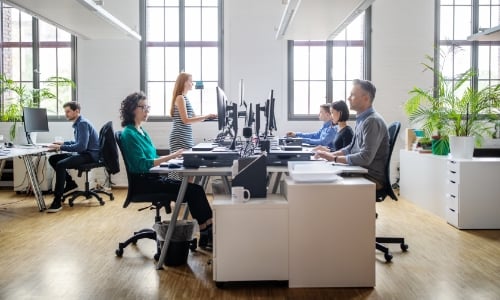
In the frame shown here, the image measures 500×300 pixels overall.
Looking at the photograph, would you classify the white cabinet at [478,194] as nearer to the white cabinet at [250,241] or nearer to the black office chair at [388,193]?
the black office chair at [388,193]

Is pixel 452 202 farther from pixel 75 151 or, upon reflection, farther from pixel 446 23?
pixel 75 151

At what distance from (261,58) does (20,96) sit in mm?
3644

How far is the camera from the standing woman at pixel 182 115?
486 cm

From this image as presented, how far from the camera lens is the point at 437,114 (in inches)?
213

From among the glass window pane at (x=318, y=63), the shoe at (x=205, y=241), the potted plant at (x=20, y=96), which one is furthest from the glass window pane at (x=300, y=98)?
the shoe at (x=205, y=241)

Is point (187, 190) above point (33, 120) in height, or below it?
below

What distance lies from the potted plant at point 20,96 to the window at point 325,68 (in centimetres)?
343

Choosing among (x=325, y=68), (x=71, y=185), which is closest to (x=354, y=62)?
(x=325, y=68)

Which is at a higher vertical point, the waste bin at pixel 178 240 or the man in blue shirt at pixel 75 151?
the man in blue shirt at pixel 75 151

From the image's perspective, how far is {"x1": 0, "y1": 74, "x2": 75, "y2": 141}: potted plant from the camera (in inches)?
281

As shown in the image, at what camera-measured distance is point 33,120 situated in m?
6.56

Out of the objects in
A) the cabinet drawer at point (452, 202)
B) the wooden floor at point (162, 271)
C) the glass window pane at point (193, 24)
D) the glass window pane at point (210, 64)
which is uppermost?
the glass window pane at point (193, 24)

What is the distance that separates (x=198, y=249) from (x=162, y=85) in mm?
4158

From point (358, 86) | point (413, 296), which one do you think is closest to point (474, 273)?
point (413, 296)
